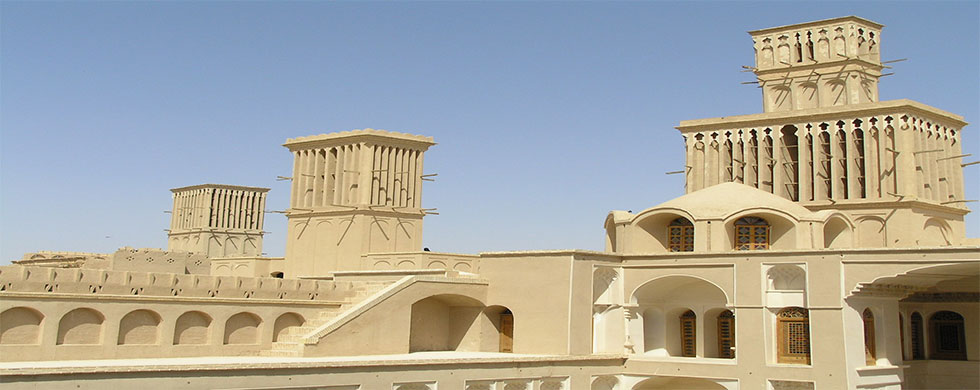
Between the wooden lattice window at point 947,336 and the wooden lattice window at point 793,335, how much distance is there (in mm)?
8865

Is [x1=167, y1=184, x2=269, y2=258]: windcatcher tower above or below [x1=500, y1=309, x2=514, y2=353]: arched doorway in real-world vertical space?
above

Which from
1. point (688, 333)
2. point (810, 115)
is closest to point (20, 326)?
point (688, 333)

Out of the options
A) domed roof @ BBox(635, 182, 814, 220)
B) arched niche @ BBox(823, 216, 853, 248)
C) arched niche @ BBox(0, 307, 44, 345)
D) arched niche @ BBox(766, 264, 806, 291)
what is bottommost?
arched niche @ BBox(0, 307, 44, 345)

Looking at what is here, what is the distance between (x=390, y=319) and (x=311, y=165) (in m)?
18.0

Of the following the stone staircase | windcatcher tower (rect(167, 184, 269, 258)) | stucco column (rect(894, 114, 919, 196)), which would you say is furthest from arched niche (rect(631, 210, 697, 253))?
windcatcher tower (rect(167, 184, 269, 258))

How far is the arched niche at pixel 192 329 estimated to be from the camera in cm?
2734

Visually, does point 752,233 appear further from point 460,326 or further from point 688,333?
point 460,326

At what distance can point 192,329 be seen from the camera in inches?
1089

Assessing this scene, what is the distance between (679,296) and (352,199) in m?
16.9

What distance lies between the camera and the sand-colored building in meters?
25.4

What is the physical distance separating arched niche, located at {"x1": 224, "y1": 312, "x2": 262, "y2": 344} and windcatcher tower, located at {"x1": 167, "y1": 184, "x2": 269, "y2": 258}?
42.4m

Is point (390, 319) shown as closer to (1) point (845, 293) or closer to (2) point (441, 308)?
(2) point (441, 308)

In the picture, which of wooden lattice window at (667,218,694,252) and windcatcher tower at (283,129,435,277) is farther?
windcatcher tower at (283,129,435,277)

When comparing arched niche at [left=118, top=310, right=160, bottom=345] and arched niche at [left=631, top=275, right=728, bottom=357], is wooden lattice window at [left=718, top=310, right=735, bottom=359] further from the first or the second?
arched niche at [left=118, top=310, right=160, bottom=345]
